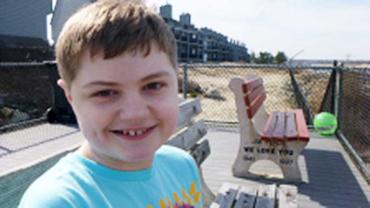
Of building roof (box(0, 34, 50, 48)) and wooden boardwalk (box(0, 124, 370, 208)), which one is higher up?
building roof (box(0, 34, 50, 48))

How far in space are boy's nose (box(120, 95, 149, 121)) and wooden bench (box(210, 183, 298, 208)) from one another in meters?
1.93

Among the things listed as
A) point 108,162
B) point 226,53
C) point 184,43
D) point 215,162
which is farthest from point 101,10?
point 226,53

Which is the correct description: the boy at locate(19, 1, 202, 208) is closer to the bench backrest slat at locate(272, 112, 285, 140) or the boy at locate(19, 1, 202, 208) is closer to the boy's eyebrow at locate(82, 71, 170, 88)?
the boy's eyebrow at locate(82, 71, 170, 88)

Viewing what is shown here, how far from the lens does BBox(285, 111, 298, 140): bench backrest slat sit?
513 cm

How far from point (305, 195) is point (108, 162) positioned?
401 centimetres

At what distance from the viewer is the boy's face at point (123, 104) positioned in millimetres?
1195

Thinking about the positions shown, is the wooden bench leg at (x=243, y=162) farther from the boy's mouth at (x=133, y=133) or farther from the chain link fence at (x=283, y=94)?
the boy's mouth at (x=133, y=133)

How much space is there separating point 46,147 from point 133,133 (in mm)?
6203

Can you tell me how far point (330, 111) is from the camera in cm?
891

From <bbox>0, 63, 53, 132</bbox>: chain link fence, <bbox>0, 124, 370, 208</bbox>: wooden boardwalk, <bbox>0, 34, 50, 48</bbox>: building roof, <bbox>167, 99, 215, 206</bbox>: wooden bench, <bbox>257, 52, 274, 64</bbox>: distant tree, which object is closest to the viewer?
<bbox>167, 99, 215, 206</bbox>: wooden bench

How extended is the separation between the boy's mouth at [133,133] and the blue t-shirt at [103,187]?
0.40ft

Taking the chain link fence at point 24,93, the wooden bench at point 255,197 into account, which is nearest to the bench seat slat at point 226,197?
the wooden bench at point 255,197

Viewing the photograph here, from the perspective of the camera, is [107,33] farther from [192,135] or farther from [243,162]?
[243,162]

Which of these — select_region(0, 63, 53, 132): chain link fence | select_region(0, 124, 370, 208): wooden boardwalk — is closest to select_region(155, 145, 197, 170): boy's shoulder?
select_region(0, 124, 370, 208): wooden boardwalk
